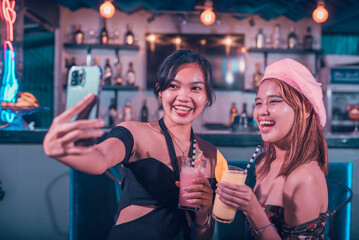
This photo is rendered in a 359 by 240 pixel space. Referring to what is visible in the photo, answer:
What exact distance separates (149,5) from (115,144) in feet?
12.3

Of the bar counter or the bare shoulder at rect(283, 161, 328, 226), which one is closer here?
the bare shoulder at rect(283, 161, 328, 226)

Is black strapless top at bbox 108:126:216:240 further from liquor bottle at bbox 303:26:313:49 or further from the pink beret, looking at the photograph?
liquor bottle at bbox 303:26:313:49

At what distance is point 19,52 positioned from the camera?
10.9 feet

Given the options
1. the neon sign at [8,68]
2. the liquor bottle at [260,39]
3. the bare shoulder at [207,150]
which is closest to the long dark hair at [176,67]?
the bare shoulder at [207,150]

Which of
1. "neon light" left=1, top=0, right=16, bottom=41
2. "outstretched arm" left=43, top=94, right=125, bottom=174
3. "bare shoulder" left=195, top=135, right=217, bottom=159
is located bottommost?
"bare shoulder" left=195, top=135, right=217, bottom=159

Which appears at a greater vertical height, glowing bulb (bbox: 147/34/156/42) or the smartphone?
glowing bulb (bbox: 147/34/156/42)

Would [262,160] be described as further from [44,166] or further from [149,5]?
[149,5]

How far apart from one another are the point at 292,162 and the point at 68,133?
0.92 metres

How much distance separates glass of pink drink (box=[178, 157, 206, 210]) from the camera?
1.25 metres

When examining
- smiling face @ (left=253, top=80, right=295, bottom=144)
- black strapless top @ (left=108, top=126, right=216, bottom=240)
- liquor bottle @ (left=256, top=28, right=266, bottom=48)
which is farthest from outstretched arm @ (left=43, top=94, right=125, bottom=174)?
liquor bottle @ (left=256, top=28, right=266, bottom=48)

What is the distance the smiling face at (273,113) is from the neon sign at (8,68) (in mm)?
2152

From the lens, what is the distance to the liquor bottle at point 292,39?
16.0 feet

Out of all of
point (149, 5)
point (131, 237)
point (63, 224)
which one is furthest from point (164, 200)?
point (149, 5)

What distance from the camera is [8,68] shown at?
9.67 feet
